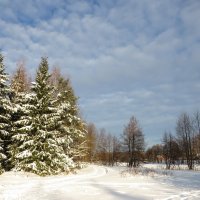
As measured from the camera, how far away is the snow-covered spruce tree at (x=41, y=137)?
27.9m

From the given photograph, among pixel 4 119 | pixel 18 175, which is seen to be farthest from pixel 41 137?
pixel 18 175

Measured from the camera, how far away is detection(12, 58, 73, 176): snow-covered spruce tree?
27.9 m

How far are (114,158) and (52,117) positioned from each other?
64.7 meters

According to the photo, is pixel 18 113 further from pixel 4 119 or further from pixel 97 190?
pixel 97 190

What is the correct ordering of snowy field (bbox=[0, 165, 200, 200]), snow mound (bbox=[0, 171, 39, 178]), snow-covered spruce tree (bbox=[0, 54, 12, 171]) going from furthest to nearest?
snow-covered spruce tree (bbox=[0, 54, 12, 171])
snow mound (bbox=[0, 171, 39, 178])
snowy field (bbox=[0, 165, 200, 200])

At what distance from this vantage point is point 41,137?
1135 inches

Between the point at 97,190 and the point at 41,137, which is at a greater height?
the point at 41,137

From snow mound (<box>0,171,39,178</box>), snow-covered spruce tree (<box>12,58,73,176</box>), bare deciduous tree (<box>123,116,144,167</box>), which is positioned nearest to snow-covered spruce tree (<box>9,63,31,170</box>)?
snow-covered spruce tree (<box>12,58,73,176</box>)

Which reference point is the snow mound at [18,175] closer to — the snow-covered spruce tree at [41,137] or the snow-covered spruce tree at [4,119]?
the snow-covered spruce tree at [41,137]

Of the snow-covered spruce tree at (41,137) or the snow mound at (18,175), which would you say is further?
the snow-covered spruce tree at (41,137)

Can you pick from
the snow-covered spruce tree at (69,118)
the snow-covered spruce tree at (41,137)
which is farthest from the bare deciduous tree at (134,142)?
the snow-covered spruce tree at (41,137)

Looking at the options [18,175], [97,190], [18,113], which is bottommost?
[97,190]

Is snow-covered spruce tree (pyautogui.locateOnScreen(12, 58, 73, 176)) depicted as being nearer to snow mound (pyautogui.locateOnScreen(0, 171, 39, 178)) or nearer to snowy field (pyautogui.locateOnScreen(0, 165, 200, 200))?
snow mound (pyautogui.locateOnScreen(0, 171, 39, 178))

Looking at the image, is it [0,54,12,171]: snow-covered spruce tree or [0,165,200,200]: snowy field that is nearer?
[0,165,200,200]: snowy field
